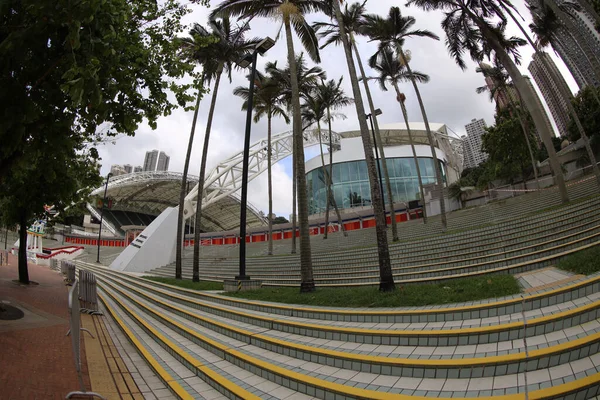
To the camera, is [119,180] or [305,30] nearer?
[305,30]

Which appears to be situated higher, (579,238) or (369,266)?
(579,238)

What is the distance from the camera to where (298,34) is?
458 inches

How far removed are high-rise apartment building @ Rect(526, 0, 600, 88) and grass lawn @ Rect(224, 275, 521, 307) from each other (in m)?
7.62

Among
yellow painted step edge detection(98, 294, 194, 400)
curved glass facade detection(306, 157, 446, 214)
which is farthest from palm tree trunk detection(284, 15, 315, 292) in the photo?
curved glass facade detection(306, 157, 446, 214)

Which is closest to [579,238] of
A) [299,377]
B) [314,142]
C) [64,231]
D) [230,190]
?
[299,377]

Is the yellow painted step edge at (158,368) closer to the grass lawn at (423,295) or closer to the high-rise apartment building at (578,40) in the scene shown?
the grass lawn at (423,295)

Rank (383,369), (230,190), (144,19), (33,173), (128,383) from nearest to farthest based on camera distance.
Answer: (383,369) < (128,383) < (144,19) < (33,173) < (230,190)

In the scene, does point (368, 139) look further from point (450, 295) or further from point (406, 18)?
point (406, 18)

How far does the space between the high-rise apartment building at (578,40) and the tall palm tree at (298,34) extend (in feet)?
26.9

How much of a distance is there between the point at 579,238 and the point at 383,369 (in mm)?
7249

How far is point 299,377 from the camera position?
147 inches

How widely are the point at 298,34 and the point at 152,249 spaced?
2322 centimetres

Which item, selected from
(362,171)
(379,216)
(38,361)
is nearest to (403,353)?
(379,216)

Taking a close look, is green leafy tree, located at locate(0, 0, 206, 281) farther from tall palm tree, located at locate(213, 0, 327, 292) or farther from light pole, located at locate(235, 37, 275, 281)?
light pole, located at locate(235, 37, 275, 281)
